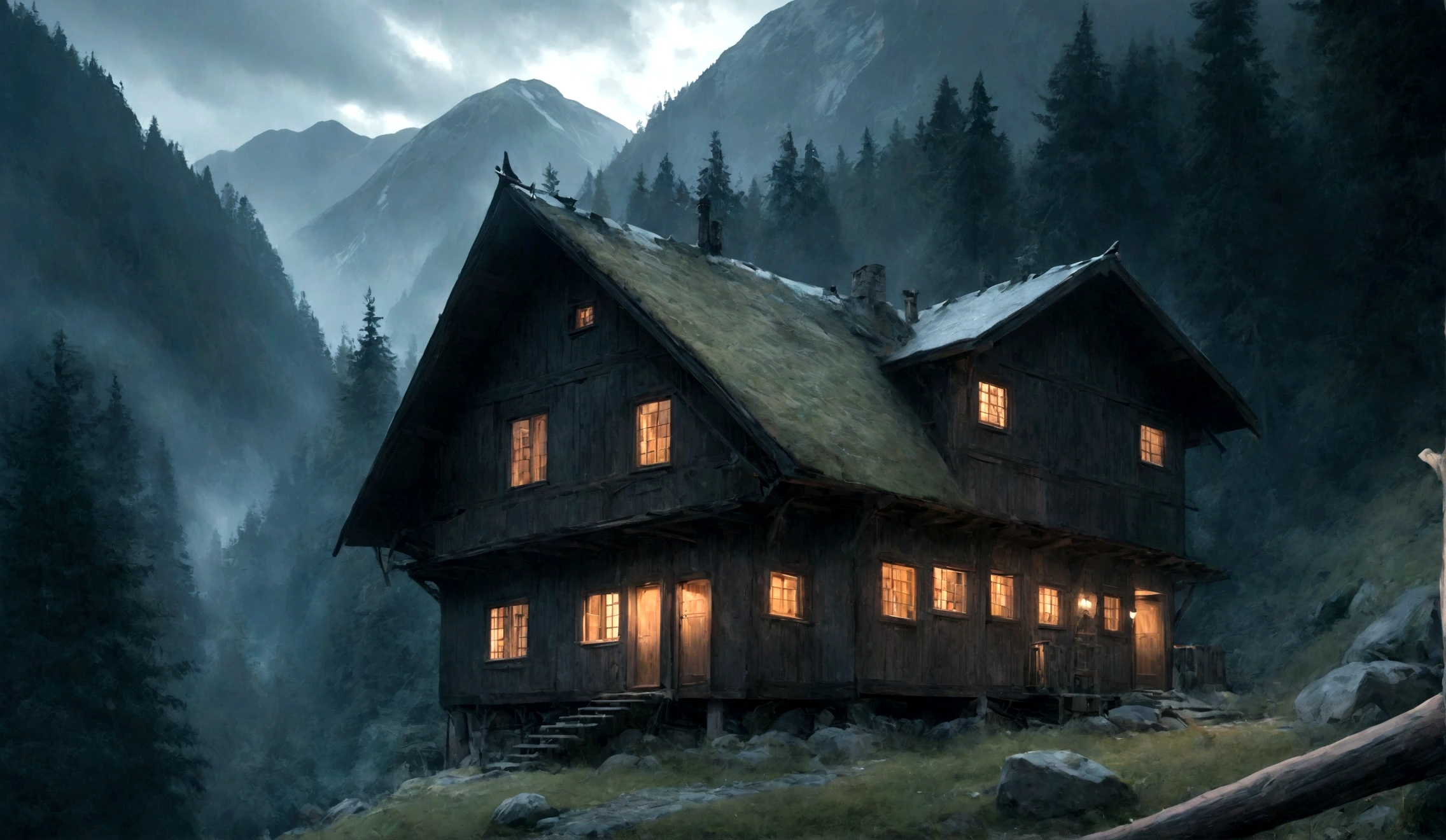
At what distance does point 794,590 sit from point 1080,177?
35.2 metres

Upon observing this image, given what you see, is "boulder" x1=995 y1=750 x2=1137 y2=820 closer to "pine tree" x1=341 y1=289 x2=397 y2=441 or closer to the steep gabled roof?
the steep gabled roof

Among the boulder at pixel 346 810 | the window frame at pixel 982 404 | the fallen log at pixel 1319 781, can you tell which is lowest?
the boulder at pixel 346 810

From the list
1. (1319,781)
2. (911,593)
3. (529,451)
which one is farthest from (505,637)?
(1319,781)

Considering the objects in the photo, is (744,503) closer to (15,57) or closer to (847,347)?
(847,347)

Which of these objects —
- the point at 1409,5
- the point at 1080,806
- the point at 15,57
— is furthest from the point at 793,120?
the point at 1080,806

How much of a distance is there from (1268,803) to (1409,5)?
3510 centimetres

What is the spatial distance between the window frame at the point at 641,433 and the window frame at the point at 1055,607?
8.56m

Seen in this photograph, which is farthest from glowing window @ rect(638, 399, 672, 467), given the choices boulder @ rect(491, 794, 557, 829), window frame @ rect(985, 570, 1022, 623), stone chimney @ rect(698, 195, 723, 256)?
boulder @ rect(491, 794, 557, 829)

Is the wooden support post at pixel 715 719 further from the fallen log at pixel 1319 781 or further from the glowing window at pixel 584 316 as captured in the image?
the fallen log at pixel 1319 781

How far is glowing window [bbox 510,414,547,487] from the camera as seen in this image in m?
27.3

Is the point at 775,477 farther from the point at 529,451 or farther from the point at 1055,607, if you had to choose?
the point at 1055,607

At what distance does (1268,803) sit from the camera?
10.5m

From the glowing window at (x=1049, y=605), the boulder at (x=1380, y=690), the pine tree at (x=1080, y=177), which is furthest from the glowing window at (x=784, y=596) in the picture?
the pine tree at (x=1080, y=177)

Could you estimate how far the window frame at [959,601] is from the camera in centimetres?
2525
